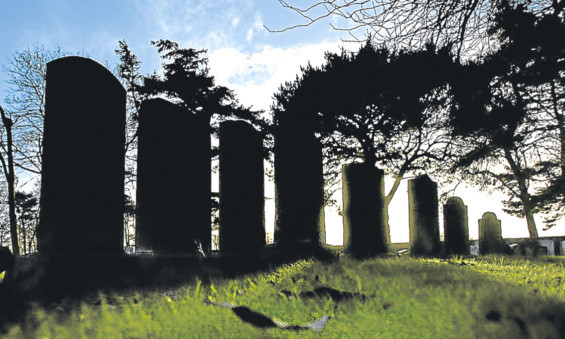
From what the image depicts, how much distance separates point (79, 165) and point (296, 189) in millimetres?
3331

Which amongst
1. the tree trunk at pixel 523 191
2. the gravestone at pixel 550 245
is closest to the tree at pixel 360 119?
the tree trunk at pixel 523 191

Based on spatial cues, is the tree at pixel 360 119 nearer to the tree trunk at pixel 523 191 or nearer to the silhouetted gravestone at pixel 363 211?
the tree trunk at pixel 523 191

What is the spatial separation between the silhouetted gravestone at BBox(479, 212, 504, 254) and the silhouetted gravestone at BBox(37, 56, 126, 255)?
10.2 metres

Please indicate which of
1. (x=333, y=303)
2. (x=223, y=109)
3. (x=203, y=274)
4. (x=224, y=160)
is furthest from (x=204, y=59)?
(x=333, y=303)

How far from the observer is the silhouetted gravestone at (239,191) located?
606 centimetres

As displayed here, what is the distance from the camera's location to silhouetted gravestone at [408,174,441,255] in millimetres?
9234

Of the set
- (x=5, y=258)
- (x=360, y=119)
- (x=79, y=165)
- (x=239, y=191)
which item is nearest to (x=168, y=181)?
(x=239, y=191)

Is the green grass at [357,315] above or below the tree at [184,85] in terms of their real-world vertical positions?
below

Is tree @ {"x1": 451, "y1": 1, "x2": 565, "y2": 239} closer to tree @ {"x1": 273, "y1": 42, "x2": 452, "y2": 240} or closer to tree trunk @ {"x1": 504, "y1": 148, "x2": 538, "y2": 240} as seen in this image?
tree trunk @ {"x1": 504, "y1": 148, "x2": 538, "y2": 240}

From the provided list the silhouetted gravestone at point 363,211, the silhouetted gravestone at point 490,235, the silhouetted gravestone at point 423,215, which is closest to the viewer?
the silhouetted gravestone at point 363,211

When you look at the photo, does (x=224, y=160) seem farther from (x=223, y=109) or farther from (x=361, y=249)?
(x=223, y=109)

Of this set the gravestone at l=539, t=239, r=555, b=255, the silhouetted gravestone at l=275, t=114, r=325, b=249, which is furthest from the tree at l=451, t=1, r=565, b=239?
the gravestone at l=539, t=239, r=555, b=255

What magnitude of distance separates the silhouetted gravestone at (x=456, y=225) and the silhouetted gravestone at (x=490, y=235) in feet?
5.87

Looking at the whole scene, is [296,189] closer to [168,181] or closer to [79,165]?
[168,181]
